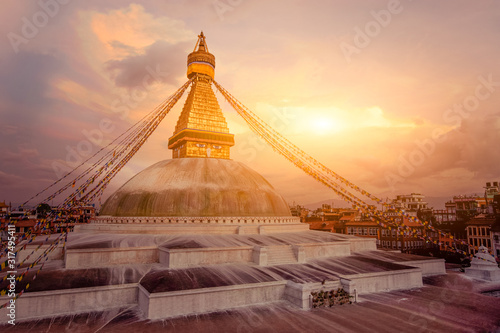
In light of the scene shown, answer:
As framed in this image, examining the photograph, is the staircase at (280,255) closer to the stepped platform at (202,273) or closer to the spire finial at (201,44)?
the stepped platform at (202,273)

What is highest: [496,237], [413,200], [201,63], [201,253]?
[201,63]

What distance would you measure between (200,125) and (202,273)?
11772 mm

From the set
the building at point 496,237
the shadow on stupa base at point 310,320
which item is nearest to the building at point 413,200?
the building at point 496,237

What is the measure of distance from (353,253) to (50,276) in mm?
13871

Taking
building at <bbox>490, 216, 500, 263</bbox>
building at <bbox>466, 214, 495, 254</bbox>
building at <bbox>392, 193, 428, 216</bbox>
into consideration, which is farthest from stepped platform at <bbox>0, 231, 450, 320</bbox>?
building at <bbox>392, 193, 428, 216</bbox>

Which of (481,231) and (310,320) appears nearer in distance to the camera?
(310,320)

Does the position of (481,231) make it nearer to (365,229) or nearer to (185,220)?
(365,229)

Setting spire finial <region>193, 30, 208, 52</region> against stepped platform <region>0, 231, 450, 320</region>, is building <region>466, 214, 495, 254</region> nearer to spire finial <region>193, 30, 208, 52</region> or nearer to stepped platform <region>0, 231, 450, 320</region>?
stepped platform <region>0, 231, 450, 320</region>

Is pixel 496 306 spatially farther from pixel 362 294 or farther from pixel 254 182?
pixel 254 182

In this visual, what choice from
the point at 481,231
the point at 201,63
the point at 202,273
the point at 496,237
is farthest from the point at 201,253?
the point at 481,231

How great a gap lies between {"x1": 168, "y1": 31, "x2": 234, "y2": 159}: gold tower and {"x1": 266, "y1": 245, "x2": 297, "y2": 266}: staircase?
9.37 metres

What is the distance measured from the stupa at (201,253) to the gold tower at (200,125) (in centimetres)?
7

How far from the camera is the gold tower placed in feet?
66.8

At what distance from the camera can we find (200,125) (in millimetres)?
20609
